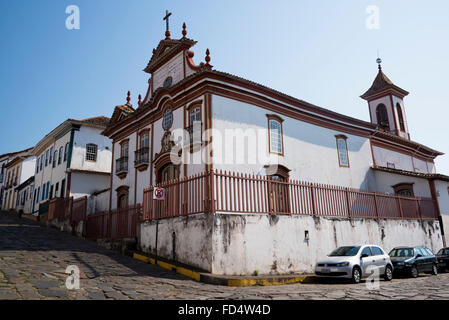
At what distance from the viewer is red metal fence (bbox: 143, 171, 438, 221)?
11.5m

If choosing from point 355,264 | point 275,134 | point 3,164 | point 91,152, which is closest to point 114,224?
point 275,134

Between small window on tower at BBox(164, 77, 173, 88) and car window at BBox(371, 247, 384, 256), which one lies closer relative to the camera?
car window at BBox(371, 247, 384, 256)

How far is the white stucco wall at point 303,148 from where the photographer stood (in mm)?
16438

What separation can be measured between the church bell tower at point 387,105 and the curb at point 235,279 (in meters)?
26.2

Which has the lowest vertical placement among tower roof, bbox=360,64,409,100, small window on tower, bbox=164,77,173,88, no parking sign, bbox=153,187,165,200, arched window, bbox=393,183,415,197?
no parking sign, bbox=153,187,165,200

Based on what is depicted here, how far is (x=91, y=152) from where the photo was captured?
96.4 feet

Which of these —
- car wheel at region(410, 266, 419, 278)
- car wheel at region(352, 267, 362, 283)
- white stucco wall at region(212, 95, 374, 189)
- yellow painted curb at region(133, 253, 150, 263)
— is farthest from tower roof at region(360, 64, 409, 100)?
yellow painted curb at region(133, 253, 150, 263)

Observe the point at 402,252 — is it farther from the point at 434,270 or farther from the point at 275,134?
the point at 275,134

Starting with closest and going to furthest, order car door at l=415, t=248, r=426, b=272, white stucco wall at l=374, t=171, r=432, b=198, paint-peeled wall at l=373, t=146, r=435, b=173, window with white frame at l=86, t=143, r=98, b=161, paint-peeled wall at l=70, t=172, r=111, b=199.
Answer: car door at l=415, t=248, r=426, b=272 < white stucco wall at l=374, t=171, r=432, b=198 < paint-peeled wall at l=373, t=146, r=435, b=173 < paint-peeled wall at l=70, t=172, r=111, b=199 < window with white frame at l=86, t=143, r=98, b=161

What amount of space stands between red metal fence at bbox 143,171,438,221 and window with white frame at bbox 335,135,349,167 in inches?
226

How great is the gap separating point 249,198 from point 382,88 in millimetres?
28265

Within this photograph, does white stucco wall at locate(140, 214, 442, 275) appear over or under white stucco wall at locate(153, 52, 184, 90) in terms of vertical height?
under

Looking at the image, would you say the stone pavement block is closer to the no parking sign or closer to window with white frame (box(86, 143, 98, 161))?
the no parking sign
